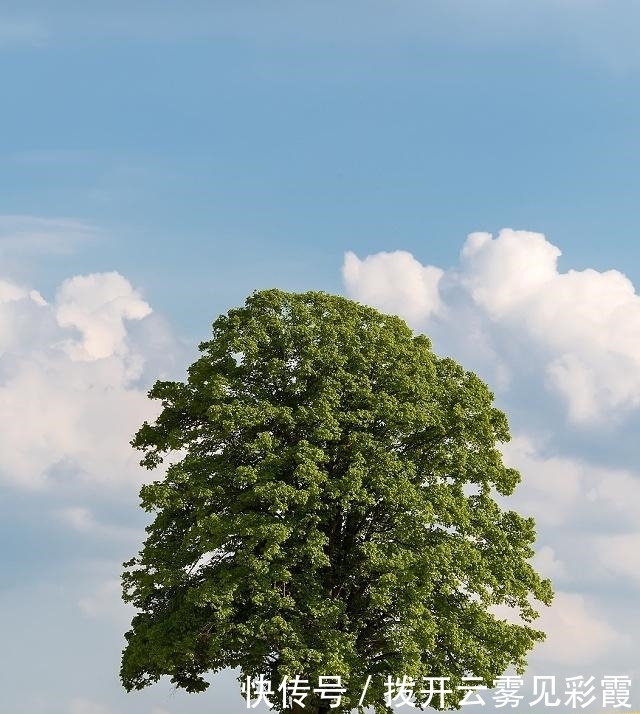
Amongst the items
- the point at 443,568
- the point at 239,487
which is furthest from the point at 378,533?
the point at 239,487

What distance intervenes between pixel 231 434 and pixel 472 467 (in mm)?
9517

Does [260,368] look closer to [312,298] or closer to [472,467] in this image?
[312,298]

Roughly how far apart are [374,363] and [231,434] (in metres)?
6.11

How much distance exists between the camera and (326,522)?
4178 cm

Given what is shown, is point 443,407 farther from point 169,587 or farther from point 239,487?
point 169,587

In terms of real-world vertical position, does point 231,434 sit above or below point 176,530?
above

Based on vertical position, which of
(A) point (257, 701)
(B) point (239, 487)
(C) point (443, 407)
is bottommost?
(A) point (257, 701)

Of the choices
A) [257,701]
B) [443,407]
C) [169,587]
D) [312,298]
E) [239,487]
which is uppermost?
[312,298]

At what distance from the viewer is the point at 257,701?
1634 inches

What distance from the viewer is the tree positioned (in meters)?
40.2

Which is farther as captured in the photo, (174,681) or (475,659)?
(174,681)

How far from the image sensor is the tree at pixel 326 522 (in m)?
40.2

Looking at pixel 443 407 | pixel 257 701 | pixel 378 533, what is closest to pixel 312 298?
pixel 443 407

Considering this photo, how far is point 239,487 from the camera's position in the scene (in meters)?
42.1
